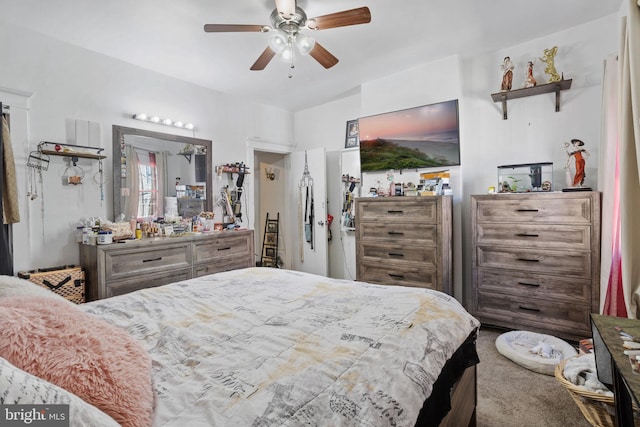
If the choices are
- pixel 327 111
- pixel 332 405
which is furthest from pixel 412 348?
pixel 327 111

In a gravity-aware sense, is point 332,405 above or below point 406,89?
below

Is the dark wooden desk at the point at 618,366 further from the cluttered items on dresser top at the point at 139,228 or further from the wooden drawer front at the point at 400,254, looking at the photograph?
the cluttered items on dresser top at the point at 139,228

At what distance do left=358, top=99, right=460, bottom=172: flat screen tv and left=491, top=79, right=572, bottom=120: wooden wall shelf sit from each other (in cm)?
42

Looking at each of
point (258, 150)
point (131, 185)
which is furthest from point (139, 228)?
point (258, 150)

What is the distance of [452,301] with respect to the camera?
1.65 metres

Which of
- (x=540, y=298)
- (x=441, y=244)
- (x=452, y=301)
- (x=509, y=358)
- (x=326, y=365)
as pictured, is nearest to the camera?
(x=326, y=365)

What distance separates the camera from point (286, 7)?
2.01 m

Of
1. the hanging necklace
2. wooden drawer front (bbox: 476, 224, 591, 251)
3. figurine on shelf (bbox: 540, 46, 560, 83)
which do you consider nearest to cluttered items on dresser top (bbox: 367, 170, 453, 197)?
wooden drawer front (bbox: 476, 224, 591, 251)

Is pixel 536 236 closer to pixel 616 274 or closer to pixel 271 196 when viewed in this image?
pixel 616 274

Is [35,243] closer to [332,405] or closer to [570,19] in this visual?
[332,405]

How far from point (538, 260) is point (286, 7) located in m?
2.83

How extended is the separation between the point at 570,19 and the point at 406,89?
5.03 ft

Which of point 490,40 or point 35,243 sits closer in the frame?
point 35,243

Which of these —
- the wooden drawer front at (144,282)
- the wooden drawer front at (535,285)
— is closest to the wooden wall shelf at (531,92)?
the wooden drawer front at (535,285)
